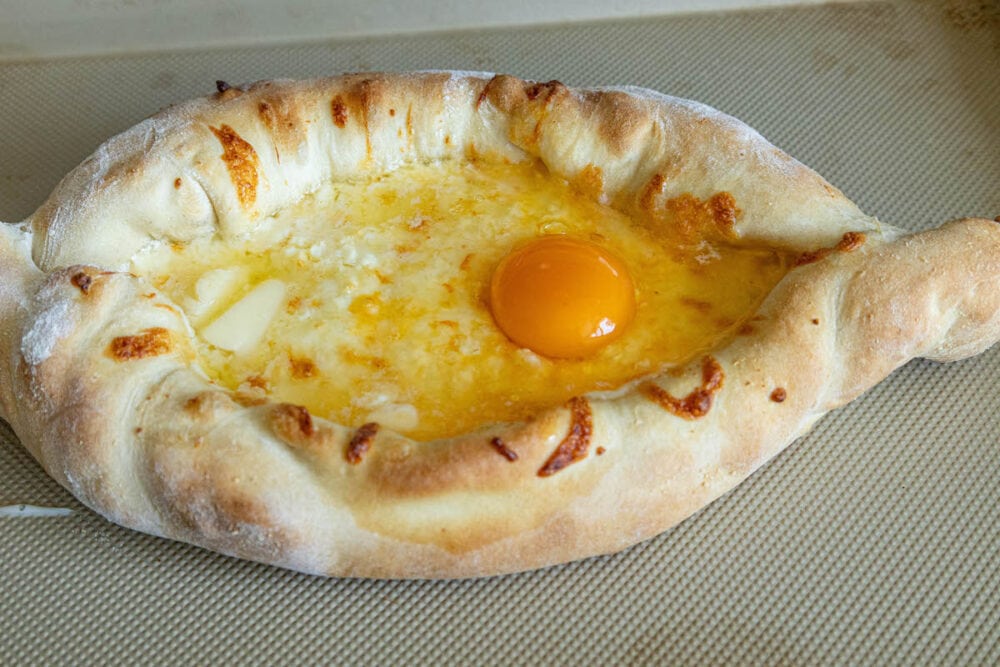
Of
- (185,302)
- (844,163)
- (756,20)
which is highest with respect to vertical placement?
(756,20)

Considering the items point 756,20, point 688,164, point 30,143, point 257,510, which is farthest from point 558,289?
point 30,143

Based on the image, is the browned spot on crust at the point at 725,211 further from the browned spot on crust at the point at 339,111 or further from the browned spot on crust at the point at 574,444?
the browned spot on crust at the point at 339,111

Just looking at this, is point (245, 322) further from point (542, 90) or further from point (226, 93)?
point (542, 90)

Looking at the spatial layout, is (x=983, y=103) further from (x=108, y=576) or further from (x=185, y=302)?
(x=108, y=576)

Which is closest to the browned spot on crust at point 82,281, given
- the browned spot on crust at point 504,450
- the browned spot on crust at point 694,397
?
the browned spot on crust at point 504,450

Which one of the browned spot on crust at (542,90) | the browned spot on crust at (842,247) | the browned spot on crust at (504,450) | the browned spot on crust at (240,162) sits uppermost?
the browned spot on crust at (542,90)

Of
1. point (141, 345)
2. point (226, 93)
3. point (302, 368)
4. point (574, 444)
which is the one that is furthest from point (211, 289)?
point (574, 444)
